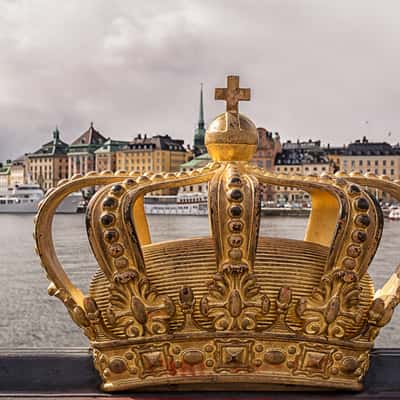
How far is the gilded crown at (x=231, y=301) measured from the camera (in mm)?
2232

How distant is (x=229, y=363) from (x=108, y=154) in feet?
230

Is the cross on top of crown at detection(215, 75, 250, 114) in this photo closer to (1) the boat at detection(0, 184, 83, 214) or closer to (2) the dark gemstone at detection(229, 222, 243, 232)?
(2) the dark gemstone at detection(229, 222, 243, 232)

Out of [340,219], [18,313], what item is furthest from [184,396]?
[18,313]

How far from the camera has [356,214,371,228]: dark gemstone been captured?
2254 mm

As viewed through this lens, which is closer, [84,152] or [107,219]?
[107,219]

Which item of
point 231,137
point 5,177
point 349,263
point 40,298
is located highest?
point 5,177

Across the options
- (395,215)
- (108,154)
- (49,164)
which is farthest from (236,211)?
(49,164)

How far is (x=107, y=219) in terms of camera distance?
2234 mm

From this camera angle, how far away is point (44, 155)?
78312mm

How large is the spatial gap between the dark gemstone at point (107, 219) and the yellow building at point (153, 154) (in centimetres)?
6243

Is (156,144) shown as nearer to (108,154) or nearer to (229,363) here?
(108,154)

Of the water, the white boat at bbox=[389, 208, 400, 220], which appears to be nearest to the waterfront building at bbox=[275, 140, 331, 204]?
A: the white boat at bbox=[389, 208, 400, 220]

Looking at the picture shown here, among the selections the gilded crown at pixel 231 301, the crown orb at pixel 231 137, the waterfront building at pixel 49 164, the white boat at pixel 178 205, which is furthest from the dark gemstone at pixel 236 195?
the waterfront building at pixel 49 164

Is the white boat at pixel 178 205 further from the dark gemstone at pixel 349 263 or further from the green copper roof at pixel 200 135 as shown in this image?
the dark gemstone at pixel 349 263
